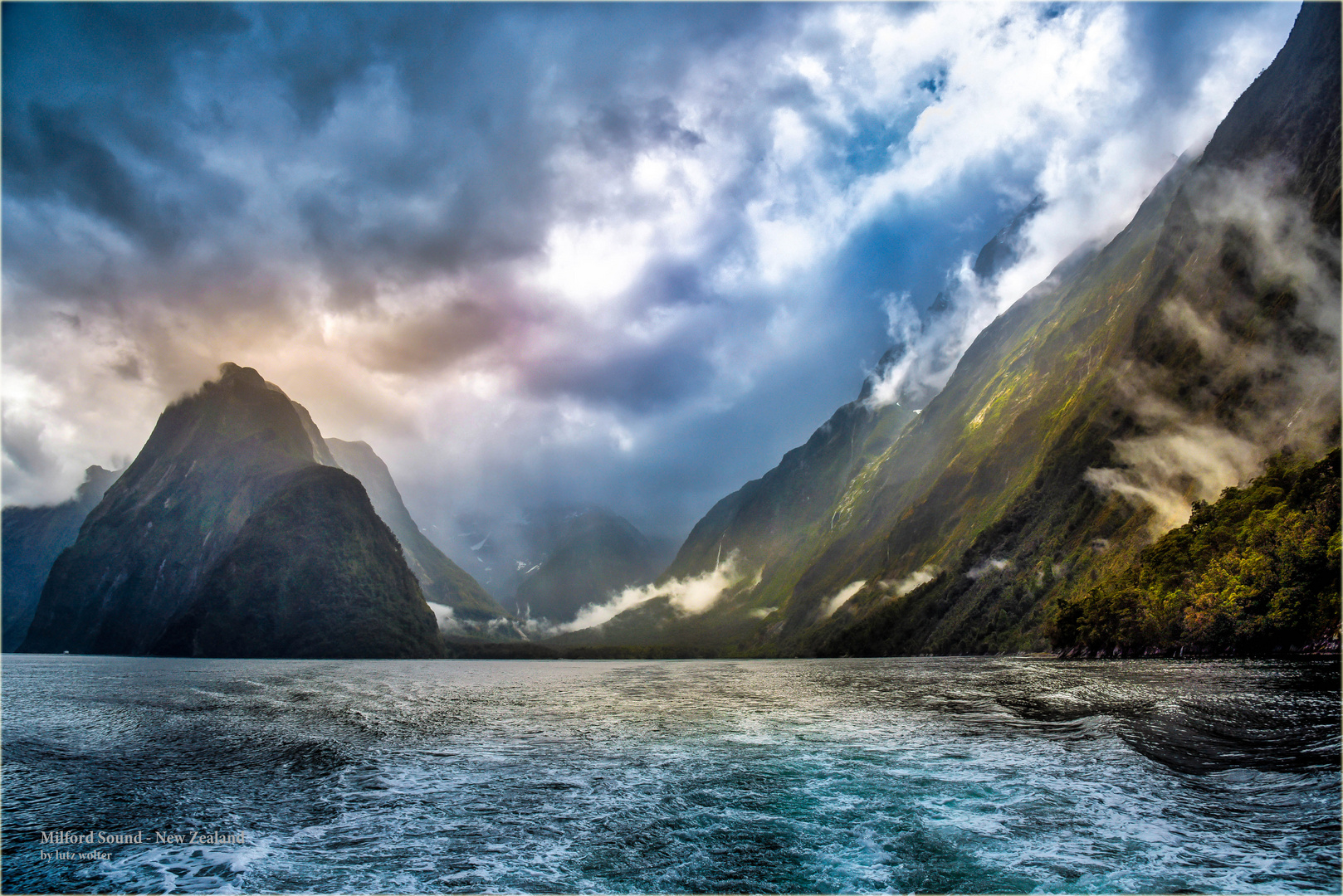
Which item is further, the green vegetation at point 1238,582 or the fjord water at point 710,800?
the green vegetation at point 1238,582

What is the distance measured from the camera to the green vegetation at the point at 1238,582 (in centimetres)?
10412

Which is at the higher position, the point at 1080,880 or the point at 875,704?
the point at 1080,880

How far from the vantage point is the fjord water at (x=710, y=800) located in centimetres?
1967

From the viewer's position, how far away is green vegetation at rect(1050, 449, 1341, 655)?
10412 cm

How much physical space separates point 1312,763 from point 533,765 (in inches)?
1476

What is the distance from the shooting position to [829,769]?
3409 centimetres

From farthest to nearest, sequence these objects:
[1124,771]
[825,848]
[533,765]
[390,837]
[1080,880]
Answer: [533,765], [1124,771], [390,837], [825,848], [1080,880]

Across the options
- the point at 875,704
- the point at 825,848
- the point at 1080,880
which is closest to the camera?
the point at 1080,880

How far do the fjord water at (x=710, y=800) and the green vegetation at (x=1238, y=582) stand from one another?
63.5 meters

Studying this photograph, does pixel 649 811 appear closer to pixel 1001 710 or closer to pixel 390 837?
pixel 390 837

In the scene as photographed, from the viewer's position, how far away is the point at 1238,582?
395ft

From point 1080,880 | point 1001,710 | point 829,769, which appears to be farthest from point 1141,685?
point 1080,880

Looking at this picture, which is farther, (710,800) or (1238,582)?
(1238,582)

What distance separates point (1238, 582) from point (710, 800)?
14032 centimetres
